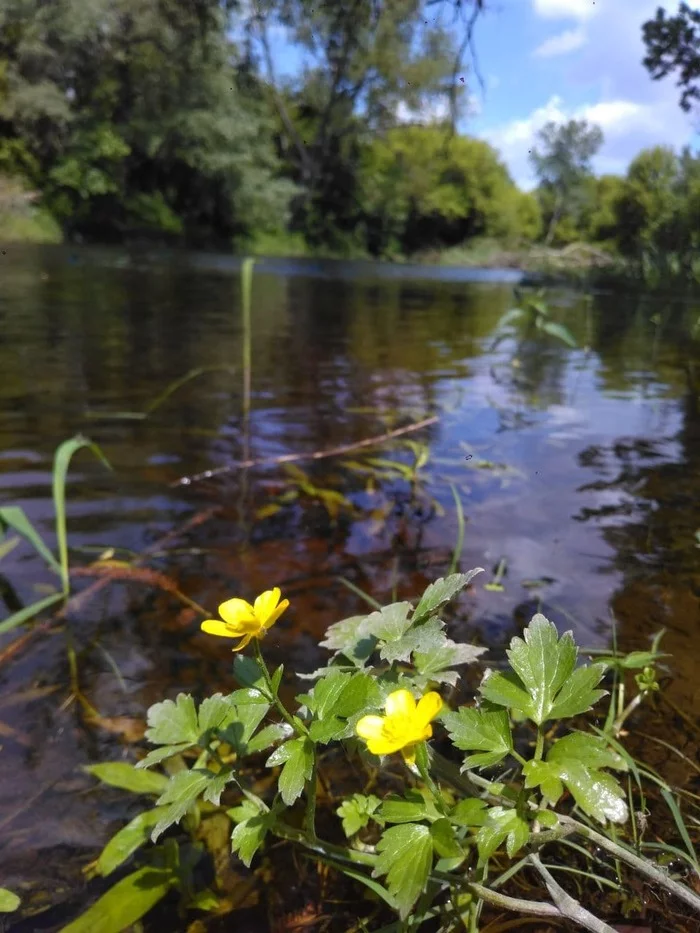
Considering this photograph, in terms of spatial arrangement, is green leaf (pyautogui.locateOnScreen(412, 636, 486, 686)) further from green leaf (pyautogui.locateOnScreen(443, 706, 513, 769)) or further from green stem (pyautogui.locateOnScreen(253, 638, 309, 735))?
green stem (pyautogui.locateOnScreen(253, 638, 309, 735))

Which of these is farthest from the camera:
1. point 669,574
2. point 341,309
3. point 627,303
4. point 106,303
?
point 627,303

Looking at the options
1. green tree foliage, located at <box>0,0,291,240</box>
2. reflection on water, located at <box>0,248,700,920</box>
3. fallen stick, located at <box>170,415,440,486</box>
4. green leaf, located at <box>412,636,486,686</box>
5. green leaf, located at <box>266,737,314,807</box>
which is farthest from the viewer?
green tree foliage, located at <box>0,0,291,240</box>

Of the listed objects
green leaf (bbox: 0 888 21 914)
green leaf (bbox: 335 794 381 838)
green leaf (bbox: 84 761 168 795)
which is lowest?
green leaf (bbox: 84 761 168 795)

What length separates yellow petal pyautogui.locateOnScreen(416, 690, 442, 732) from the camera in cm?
54

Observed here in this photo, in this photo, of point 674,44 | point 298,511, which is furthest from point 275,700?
point 674,44

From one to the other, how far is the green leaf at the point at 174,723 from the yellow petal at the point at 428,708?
34cm

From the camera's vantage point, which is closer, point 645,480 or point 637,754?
point 637,754

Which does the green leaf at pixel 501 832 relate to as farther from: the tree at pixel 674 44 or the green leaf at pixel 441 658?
the tree at pixel 674 44

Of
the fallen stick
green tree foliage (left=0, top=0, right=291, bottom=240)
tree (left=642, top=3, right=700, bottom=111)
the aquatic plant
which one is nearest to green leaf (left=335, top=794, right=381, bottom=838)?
the aquatic plant

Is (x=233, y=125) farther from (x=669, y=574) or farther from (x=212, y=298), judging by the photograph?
(x=669, y=574)

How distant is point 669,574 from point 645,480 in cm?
86

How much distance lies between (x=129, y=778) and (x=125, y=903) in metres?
0.19

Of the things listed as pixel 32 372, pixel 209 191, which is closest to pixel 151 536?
pixel 32 372

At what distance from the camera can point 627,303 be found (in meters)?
13.6
